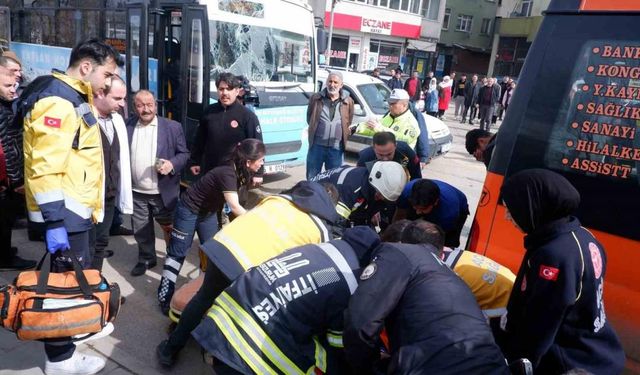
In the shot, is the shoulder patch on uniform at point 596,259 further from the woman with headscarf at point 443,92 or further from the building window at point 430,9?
the building window at point 430,9

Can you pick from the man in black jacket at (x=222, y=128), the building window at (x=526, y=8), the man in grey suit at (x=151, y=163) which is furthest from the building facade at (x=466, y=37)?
the man in grey suit at (x=151, y=163)

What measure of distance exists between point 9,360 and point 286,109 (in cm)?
457

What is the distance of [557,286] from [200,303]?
1.77 m

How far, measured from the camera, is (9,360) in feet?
9.45

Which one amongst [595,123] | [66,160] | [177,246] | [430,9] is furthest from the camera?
[430,9]

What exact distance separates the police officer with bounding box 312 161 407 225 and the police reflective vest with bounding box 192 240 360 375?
124 cm

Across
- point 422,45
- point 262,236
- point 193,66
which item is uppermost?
point 422,45

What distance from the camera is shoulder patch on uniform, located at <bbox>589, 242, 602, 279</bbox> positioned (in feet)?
6.02

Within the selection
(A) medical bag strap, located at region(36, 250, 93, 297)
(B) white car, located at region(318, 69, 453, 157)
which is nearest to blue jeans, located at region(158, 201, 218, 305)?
(A) medical bag strap, located at region(36, 250, 93, 297)

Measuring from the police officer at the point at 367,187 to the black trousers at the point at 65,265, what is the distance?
5.17ft

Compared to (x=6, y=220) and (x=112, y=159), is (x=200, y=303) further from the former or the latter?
(x=6, y=220)

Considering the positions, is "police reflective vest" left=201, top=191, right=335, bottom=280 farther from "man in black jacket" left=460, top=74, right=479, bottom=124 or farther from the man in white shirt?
"man in black jacket" left=460, top=74, right=479, bottom=124

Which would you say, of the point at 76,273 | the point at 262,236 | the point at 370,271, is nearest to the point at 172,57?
the point at 76,273

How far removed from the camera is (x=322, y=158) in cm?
595
